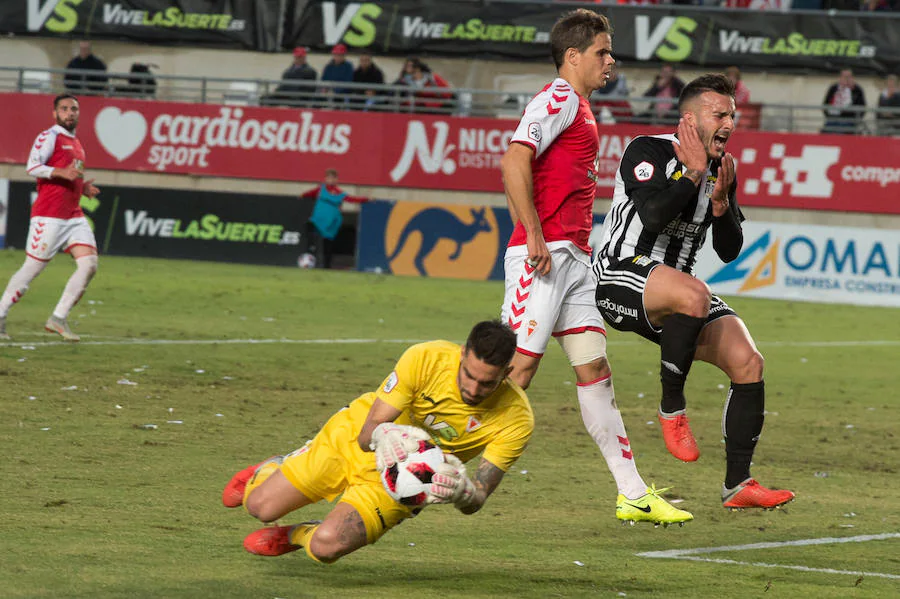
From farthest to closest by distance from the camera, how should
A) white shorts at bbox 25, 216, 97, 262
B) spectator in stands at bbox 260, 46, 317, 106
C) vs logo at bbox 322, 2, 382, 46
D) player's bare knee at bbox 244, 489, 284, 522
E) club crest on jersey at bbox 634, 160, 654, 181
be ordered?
vs logo at bbox 322, 2, 382, 46, spectator in stands at bbox 260, 46, 317, 106, white shorts at bbox 25, 216, 97, 262, club crest on jersey at bbox 634, 160, 654, 181, player's bare knee at bbox 244, 489, 284, 522

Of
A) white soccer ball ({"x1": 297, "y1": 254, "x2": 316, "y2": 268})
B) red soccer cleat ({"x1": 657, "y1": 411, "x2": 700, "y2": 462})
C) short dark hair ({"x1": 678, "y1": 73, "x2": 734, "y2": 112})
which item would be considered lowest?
white soccer ball ({"x1": 297, "y1": 254, "x2": 316, "y2": 268})

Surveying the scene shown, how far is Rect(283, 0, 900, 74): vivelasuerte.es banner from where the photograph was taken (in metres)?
28.1

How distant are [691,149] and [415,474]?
2.35 meters

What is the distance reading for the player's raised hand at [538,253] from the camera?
22.7ft

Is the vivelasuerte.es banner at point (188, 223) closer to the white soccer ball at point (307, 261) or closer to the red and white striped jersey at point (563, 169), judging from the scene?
the white soccer ball at point (307, 261)

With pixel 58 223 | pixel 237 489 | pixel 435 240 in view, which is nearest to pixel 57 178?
pixel 58 223

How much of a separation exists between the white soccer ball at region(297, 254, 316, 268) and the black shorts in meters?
18.4

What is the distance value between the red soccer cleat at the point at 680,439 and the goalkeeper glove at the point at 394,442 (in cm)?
169

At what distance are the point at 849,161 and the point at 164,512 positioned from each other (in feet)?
67.4

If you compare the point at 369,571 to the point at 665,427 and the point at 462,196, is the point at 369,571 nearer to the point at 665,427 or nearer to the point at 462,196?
the point at 665,427

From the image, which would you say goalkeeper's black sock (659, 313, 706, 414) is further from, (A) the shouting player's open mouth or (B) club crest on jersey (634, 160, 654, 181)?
(A) the shouting player's open mouth

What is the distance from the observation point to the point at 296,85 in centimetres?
2752

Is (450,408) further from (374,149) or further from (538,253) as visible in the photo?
(374,149)

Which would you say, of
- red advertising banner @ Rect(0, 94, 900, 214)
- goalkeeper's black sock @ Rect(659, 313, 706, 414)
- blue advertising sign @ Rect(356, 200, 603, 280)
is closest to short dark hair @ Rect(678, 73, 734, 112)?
goalkeeper's black sock @ Rect(659, 313, 706, 414)
